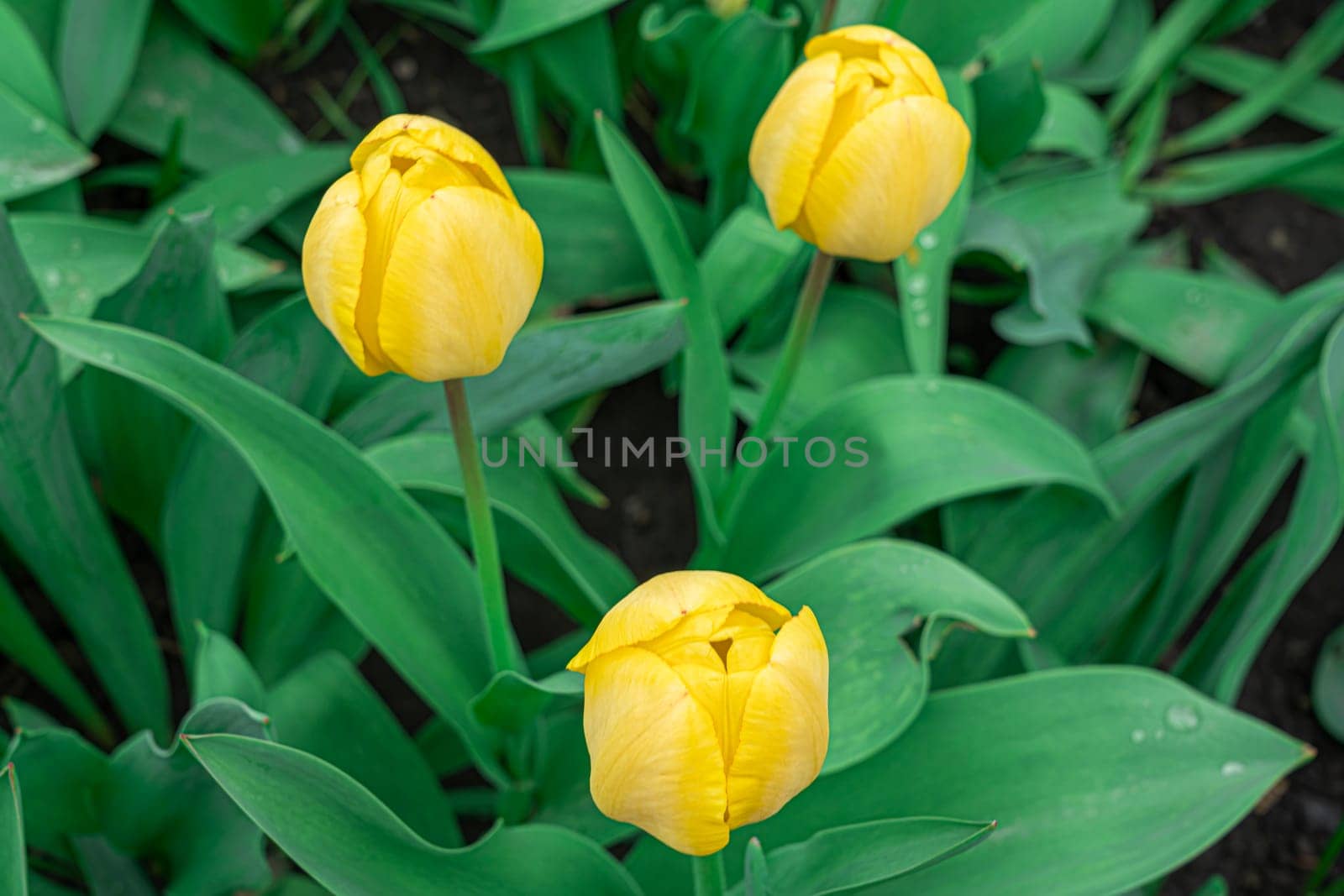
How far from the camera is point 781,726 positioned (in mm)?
531

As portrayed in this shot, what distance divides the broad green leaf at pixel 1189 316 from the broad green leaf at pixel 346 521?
0.83m

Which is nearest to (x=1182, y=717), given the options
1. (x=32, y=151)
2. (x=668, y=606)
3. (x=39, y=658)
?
(x=668, y=606)

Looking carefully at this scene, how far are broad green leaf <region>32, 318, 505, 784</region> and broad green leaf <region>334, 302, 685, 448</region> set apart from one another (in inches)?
4.5

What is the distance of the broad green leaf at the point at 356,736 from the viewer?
91cm

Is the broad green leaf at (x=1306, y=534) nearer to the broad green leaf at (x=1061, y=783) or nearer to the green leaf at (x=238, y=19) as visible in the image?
the broad green leaf at (x=1061, y=783)

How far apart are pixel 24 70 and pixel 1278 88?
148 cm

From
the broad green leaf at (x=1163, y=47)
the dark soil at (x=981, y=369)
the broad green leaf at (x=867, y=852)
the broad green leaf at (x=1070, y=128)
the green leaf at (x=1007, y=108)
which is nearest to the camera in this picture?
the broad green leaf at (x=867, y=852)

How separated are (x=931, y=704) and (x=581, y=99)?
0.80 meters

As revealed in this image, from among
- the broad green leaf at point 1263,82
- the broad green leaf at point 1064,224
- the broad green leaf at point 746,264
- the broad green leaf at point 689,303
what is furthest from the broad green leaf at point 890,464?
the broad green leaf at point 1263,82

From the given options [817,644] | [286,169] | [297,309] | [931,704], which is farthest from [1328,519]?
[286,169]

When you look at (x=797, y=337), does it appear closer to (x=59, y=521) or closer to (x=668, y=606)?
(x=668, y=606)

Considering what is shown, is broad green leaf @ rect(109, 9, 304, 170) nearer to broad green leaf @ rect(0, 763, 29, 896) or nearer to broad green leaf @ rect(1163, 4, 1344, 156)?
broad green leaf @ rect(0, 763, 29, 896)

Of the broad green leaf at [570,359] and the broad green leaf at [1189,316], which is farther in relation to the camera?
the broad green leaf at [1189,316]

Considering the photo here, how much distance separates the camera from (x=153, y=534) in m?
1.18
